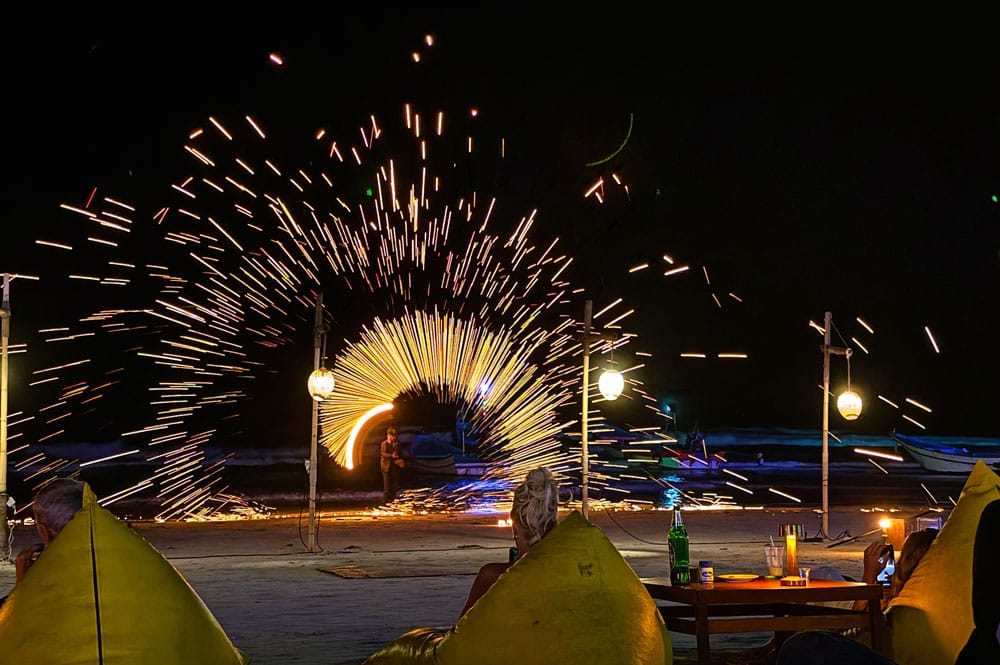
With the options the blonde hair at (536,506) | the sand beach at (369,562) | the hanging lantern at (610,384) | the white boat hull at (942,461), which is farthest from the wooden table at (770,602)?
the white boat hull at (942,461)

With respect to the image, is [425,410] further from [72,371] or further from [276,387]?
[72,371]

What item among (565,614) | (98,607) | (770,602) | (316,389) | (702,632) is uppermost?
(316,389)

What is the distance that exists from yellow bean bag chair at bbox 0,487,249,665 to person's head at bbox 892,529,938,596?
3.87 m

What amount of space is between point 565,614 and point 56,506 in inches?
88.2

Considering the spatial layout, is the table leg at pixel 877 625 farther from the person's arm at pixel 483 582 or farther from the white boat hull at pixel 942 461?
the white boat hull at pixel 942 461

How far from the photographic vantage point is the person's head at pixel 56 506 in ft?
17.9

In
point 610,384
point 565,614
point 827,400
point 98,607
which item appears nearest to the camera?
point 98,607

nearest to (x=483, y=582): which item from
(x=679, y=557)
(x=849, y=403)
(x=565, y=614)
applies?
(x=565, y=614)

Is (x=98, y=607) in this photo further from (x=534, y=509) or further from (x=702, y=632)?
(x=702, y=632)

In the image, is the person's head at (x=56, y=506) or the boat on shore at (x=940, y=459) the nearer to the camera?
the person's head at (x=56, y=506)

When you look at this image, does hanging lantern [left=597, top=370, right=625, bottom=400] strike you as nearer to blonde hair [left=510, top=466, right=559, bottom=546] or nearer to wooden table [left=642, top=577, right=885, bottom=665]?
wooden table [left=642, top=577, right=885, bottom=665]

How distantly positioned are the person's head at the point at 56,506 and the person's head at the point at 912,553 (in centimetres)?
432

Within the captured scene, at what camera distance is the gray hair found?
17.9 feet

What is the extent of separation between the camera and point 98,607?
4773 mm
